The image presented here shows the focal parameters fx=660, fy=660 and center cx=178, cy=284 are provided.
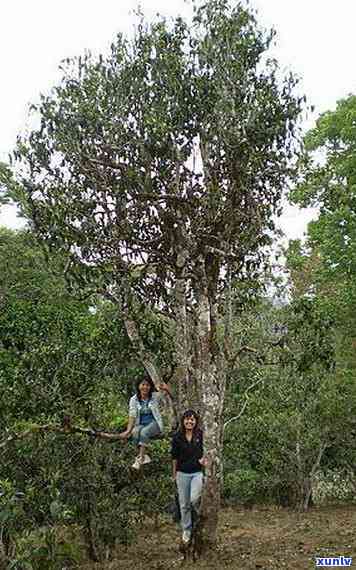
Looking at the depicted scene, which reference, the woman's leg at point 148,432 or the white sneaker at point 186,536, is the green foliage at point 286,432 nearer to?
the woman's leg at point 148,432

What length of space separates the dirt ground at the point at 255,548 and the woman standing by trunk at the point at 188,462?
81 centimetres

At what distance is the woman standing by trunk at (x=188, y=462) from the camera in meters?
7.60

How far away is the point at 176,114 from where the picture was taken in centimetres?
774

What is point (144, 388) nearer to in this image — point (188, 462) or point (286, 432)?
point (188, 462)

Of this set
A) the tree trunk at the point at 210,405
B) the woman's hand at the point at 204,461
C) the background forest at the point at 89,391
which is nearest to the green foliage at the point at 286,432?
the background forest at the point at 89,391

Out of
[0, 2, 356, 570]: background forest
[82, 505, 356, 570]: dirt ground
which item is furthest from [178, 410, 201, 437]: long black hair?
[82, 505, 356, 570]: dirt ground

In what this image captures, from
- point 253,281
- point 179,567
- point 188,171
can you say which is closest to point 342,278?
point 253,281

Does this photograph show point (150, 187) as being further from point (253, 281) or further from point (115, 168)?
point (253, 281)

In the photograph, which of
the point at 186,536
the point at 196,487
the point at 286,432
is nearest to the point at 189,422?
the point at 196,487

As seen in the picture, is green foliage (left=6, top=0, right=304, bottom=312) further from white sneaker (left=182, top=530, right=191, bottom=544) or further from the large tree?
white sneaker (left=182, top=530, right=191, bottom=544)

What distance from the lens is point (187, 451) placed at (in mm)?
7621

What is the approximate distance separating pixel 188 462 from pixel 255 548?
2.74m

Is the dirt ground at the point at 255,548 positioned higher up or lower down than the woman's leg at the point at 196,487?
lower down

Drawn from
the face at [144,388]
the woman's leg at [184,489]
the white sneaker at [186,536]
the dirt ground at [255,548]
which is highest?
the face at [144,388]
